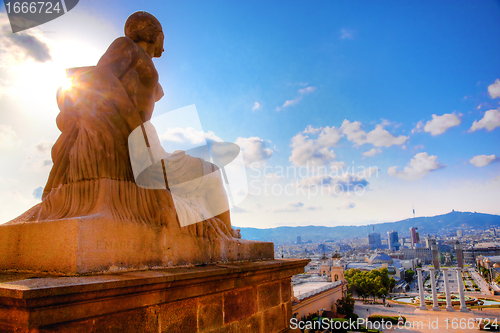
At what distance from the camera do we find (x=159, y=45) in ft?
12.3

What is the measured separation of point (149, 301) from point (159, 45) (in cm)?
290

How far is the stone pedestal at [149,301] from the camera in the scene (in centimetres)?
160

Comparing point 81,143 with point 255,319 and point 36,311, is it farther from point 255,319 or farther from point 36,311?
point 255,319

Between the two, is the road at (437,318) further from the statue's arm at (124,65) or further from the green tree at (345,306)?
the statue's arm at (124,65)

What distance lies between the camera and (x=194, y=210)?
3.05m

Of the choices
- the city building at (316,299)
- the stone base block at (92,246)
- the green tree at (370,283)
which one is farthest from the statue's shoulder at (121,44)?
the green tree at (370,283)

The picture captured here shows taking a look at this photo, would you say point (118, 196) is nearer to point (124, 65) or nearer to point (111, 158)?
point (111, 158)

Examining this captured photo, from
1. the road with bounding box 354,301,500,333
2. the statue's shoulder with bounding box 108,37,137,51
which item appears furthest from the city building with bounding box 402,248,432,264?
the statue's shoulder with bounding box 108,37,137,51

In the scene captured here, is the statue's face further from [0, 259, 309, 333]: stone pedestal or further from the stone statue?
[0, 259, 309, 333]: stone pedestal

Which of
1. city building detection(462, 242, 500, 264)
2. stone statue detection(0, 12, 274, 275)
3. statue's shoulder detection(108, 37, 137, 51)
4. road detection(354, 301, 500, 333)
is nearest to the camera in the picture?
stone statue detection(0, 12, 274, 275)

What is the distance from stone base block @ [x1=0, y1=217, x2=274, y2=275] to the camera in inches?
83.3

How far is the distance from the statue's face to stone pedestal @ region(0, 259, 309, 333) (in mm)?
2594

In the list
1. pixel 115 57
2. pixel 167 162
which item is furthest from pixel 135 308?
pixel 115 57

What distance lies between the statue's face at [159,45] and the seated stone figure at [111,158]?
0.34 metres
